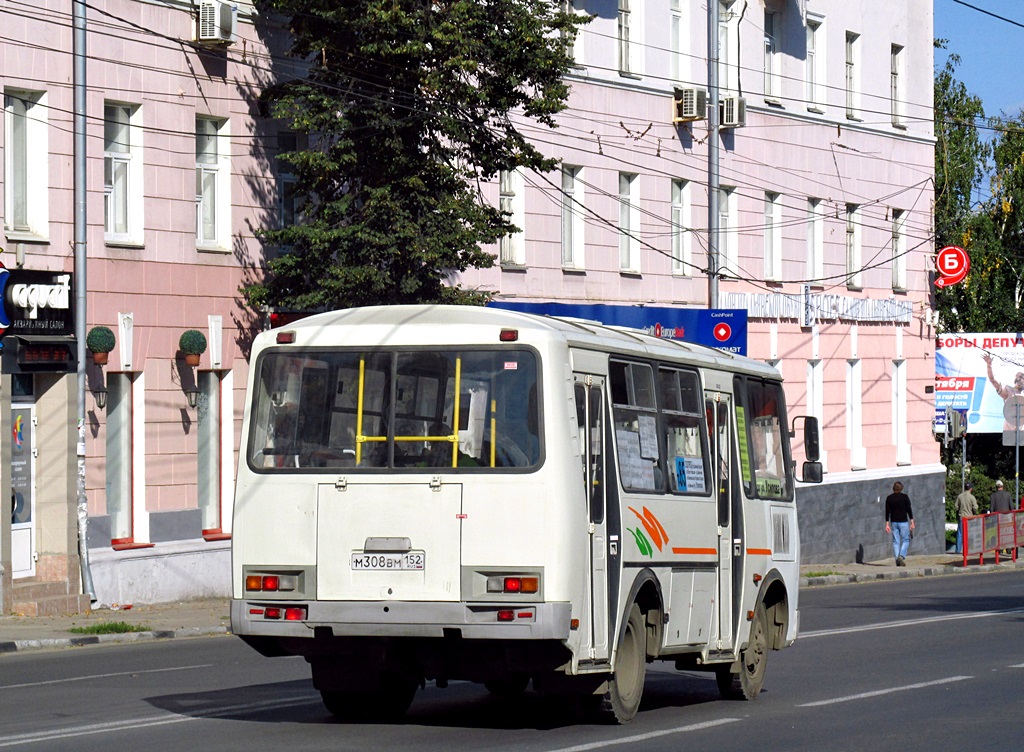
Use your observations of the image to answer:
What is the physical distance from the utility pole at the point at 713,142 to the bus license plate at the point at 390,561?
25511mm

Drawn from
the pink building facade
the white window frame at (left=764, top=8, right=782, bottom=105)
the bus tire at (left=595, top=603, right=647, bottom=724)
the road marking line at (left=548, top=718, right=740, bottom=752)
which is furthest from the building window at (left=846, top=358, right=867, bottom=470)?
the bus tire at (left=595, top=603, right=647, bottom=724)

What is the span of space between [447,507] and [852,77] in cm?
3425

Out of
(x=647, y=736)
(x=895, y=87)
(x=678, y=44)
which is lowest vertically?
(x=647, y=736)

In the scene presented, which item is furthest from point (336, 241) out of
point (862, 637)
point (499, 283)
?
point (862, 637)

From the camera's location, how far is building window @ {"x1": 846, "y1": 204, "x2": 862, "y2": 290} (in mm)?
44406

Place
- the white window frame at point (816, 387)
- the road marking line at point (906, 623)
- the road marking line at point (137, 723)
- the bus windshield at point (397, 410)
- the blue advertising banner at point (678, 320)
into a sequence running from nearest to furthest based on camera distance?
the road marking line at point (137, 723) < the bus windshield at point (397, 410) < the road marking line at point (906, 623) < the blue advertising banner at point (678, 320) < the white window frame at point (816, 387)

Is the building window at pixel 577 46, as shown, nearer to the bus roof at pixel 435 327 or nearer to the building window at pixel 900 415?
the building window at pixel 900 415

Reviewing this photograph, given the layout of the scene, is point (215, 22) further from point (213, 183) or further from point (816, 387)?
point (816, 387)

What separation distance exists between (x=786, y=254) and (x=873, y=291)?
4531 mm

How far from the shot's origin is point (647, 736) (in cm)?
1263

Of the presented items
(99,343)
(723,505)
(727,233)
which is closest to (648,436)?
(723,505)

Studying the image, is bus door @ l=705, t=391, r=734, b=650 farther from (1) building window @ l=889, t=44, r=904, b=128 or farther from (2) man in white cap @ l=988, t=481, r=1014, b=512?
(1) building window @ l=889, t=44, r=904, b=128

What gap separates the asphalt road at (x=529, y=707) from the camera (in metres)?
12.3

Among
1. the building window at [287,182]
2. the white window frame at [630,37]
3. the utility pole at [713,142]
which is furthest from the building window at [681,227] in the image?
the building window at [287,182]
